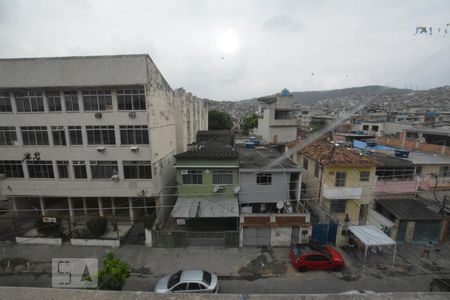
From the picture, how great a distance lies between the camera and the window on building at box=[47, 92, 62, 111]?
1512 cm

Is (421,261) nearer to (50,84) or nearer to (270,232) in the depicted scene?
(270,232)

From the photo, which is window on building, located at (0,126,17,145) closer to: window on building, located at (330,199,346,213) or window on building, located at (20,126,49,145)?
window on building, located at (20,126,49,145)

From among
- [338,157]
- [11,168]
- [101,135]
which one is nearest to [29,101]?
[11,168]

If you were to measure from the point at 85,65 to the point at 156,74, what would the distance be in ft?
15.9

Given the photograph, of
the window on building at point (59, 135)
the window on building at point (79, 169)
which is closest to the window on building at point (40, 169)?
the window on building at point (59, 135)

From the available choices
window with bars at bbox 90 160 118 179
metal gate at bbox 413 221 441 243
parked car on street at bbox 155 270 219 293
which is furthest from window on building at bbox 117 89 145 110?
metal gate at bbox 413 221 441 243

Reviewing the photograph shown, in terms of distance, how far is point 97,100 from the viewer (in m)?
15.0

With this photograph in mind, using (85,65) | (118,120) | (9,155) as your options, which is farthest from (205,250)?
(9,155)

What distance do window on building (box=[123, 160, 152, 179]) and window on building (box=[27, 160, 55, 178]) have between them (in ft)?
19.9

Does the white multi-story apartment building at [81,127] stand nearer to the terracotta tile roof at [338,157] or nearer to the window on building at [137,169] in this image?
the window on building at [137,169]

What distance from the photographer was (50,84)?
14.6 meters

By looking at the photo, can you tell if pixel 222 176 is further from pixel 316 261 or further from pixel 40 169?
pixel 40 169

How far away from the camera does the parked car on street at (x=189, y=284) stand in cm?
939

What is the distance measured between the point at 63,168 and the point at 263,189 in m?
16.1
